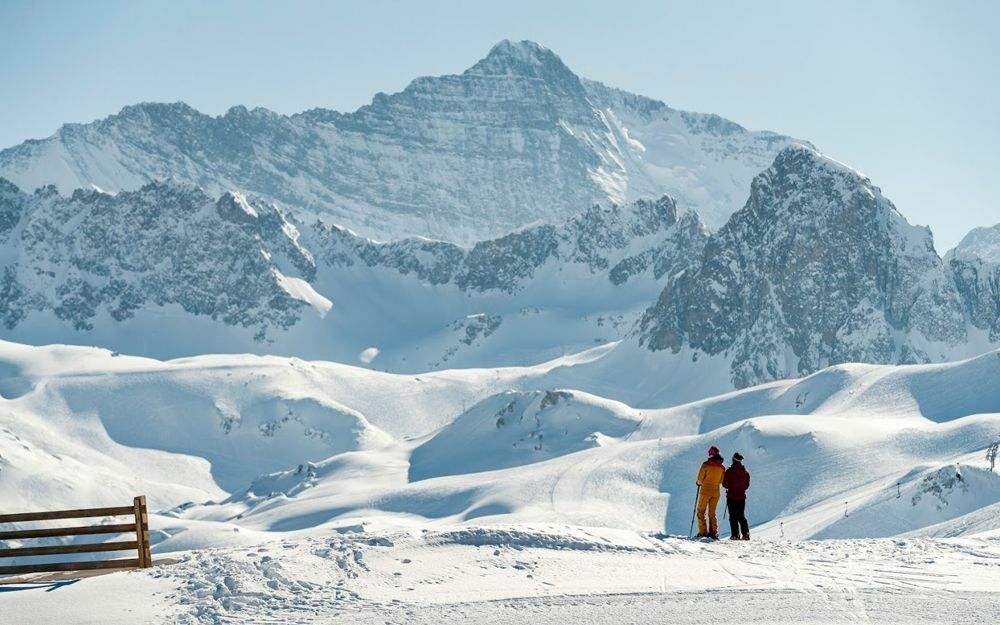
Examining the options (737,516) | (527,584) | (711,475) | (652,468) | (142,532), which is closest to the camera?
(527,584)

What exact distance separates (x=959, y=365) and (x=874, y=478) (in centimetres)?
3608

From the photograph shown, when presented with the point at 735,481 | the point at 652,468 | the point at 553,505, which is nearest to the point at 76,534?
the point at 735,481

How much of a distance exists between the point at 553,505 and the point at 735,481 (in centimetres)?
6412

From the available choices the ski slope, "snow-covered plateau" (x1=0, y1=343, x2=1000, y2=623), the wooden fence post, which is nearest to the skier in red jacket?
"snow-covered plateau" (x1=0, y1=343, x2=1000, y2=623)

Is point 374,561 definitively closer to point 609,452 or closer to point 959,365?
point 609,452

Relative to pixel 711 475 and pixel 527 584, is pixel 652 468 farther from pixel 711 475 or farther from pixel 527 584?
pixel 527 584

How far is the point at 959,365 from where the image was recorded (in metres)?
109

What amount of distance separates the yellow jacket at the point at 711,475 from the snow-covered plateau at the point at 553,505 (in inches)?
73.0

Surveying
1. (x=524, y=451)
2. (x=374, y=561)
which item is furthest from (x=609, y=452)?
(x=374, y=561)

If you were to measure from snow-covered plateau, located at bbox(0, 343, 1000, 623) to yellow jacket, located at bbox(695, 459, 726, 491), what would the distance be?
185 centimetres

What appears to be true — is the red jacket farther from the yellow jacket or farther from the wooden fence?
the wooden fence

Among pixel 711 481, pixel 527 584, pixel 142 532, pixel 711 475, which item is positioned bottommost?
pixel 527 584

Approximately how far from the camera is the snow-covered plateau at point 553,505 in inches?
813

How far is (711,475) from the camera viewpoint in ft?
93.1
